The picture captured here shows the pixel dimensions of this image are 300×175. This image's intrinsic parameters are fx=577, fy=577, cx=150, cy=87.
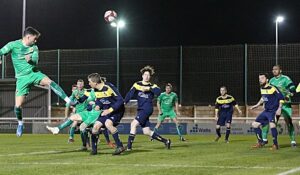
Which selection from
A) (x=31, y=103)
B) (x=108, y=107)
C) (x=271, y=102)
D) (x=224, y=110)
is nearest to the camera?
(x=108, y=107)

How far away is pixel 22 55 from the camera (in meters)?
13.8

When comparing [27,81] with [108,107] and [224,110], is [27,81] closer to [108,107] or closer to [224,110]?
[108,107]

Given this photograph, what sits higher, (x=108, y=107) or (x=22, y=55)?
(x=22, y=55)

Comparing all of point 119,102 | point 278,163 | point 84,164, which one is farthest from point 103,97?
point 278,163

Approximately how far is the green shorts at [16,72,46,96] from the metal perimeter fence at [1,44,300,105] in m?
24.6

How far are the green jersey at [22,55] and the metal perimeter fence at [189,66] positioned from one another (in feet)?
81.2

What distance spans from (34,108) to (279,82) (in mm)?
23988

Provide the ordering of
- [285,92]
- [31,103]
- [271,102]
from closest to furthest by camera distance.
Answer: [271,102] < [285,92] < [31,103]

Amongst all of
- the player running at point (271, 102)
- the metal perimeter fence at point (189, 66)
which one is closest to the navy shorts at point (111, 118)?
the player running at point (271, 102)

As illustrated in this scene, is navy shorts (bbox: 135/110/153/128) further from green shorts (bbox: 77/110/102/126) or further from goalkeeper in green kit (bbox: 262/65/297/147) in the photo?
goalkeeper in green kit (bbox: 262/65/297/147)

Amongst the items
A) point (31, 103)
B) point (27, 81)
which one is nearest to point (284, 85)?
point (27, 81)

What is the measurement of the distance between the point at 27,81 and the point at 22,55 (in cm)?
63

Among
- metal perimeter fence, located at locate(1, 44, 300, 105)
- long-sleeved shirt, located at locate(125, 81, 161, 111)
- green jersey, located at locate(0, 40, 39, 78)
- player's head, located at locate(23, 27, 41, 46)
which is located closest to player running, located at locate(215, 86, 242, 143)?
long-sleeved shirt, located at locate(125, 81, 161, 111)

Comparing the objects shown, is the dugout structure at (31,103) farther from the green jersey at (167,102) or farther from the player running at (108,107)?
the player running at (108,107)
